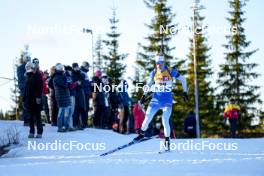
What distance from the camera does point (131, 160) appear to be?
32.0 ft

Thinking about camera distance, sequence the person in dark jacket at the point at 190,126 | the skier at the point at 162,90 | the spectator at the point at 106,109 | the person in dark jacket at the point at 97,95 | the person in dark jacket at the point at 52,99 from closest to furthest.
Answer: the skier at the point at 162,90 < the person in dark jacket at the point at 52,99 < the person in dark jacket at the point at 97,95 < the spectator at the point at 106,109 < the person in dark jacket at the point at 190,126

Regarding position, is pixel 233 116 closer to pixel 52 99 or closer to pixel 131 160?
pixel 52 99

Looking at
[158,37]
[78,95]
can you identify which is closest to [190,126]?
[78,95]

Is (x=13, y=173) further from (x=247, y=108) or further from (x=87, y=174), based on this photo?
(x=247, y=108)

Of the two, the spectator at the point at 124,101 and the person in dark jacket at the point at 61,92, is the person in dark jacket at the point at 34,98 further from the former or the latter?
the spectator at the point at 124,101

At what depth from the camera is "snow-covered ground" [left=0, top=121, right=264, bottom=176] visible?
8.16m

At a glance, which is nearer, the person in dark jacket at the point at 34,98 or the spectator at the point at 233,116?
the person in dark jacket at the point at 34,98

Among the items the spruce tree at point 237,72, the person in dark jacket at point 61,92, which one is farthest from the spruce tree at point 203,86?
the person in dark jacket at point 61,92

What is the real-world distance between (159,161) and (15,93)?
157ft

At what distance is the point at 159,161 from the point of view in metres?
9.53

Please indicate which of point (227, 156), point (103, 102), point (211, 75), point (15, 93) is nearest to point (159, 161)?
point (227, 156)

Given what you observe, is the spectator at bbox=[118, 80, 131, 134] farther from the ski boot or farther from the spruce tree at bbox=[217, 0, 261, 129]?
the spruce tree at bbox=[217, 0, 261, 129]

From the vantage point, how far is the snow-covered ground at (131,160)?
8.16 m

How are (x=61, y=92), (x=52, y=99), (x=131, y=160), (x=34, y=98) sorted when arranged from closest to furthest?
(x=131, y=160), (x=34, y=98), (x=61, y=92), (x=52, y=99)
